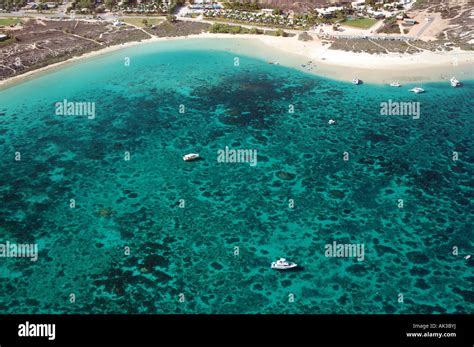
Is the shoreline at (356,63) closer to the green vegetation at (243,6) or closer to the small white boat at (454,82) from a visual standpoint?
the small white boat at (454,82)

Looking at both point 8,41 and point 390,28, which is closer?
point 8,41

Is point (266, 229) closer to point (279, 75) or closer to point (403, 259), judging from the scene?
point (403, 259)

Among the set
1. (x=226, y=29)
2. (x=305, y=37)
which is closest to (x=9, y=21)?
(x=226, y=29)

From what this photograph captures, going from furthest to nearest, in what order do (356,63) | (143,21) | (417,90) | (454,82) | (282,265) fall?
(143,21)
(356,63)
(454,82)
(417,90)
(282,265)

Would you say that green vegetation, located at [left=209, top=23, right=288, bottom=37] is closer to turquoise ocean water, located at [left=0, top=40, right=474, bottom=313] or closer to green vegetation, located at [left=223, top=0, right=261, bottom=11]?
green vegetation, located at [left=223, top=0, right=261, bottom=11]

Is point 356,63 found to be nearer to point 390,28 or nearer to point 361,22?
point 390,28
